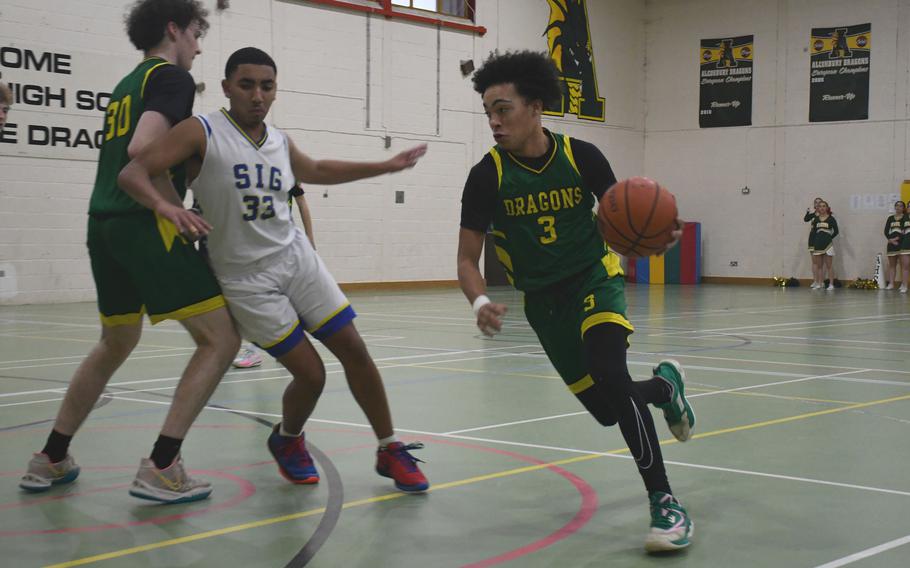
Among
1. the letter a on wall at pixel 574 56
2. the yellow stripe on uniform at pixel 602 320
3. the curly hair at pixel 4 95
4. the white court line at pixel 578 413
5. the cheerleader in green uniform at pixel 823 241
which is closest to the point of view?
the yellow stripe on uniform at pixel 602 320

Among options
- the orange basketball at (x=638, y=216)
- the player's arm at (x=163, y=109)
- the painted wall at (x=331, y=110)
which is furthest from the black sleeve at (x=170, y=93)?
the painted wall at (x=331, y=110)

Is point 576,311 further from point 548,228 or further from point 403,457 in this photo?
point 403,457

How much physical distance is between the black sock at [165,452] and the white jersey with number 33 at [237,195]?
0.69 meters

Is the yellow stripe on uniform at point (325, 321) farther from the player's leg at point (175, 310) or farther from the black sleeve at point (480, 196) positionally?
the black sleeve at point (480, 196)

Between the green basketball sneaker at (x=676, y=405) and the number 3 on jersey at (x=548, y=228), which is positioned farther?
the green basketball sneaker at (x=676, y=405)

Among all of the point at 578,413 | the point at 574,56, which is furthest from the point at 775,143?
the point at 578,413

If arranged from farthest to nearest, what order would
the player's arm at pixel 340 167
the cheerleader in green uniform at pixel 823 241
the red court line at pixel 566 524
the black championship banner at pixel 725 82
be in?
the black championship banner at pixel 725 82, the cheerleader in green uniform at pixel 823 241, the player's arm at pixel 340 167, the red court line at pixel 566 524

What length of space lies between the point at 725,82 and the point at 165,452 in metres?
24.8

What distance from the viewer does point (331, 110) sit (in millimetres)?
21281

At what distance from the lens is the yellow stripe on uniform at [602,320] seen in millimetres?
4066

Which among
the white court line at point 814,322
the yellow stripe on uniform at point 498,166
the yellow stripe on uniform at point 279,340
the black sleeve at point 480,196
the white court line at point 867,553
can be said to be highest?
the yellow stripe on uniform at point 498,166

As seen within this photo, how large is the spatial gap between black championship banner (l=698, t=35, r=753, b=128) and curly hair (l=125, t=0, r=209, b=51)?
2394cm

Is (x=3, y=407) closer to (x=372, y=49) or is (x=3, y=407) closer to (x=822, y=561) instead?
(x=822, y=561)

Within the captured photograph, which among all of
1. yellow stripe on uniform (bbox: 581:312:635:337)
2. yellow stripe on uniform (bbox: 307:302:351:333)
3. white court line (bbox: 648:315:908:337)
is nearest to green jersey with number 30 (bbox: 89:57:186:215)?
yellow stripe on uniform (bbox: 307:302:351:333)
